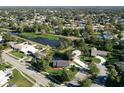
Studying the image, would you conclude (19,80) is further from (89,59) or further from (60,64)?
(89,59)

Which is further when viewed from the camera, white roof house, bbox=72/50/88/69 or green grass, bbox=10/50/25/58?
green grass, bbox=10/50/25/58

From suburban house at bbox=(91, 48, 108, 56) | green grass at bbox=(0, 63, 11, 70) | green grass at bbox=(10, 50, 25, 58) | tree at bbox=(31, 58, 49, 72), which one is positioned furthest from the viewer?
suburban house at bbox=(91, 48, 108, 56)

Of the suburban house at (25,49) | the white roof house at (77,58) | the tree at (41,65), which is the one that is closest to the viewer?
the tree at (41,65)

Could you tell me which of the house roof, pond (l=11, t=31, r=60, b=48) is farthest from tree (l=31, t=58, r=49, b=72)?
pond (l=11, t=31, r=60, b=48)

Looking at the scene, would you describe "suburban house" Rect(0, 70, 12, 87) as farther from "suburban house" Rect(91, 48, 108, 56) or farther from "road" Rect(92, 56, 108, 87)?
"suburban house" Rect(91, 48, 108, 56)

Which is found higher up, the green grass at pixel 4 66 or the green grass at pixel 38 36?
the green grass at pixel 38 36

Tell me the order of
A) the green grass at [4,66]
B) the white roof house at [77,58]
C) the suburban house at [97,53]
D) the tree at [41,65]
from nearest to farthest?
the tree at [41,65], the green grass at [4,66], the white roof house at [77,58], the suburban house at [97,53]

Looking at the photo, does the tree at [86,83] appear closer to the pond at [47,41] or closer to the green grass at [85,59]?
the green grass at [85,59]

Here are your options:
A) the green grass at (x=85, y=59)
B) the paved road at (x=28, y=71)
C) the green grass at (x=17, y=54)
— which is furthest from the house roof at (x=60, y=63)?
Answer: the green grass at (x=17, y=54)
